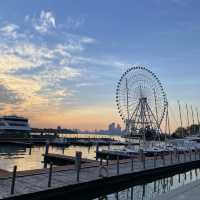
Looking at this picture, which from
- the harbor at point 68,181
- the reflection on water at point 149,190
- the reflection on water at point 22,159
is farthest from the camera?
the reflection on water at point 22,159

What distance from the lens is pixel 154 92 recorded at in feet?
225

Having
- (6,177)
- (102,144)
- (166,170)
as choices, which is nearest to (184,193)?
(6,177)

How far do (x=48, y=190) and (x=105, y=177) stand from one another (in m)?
6.49

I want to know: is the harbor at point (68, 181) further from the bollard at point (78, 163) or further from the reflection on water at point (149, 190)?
the reflection on water at point (149, 190)

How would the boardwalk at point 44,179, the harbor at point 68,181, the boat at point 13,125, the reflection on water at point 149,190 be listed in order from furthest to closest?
the boat at point 13,125
the reflection on water at point 149,190
the boardwalk at point 44,179
the harbor at point 68,181

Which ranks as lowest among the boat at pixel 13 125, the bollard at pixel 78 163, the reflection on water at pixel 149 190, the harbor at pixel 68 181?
the reflection on water at pixel 149 190

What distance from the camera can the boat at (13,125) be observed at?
391 ft

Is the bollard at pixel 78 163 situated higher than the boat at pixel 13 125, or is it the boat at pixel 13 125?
the boat at pixel 13 125

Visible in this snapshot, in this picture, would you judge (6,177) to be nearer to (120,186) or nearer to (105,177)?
(105,177)

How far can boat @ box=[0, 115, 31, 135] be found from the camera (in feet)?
391

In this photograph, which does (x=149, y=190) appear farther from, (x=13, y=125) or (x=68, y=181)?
(x=13, y=125)

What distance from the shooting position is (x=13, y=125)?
120812mm

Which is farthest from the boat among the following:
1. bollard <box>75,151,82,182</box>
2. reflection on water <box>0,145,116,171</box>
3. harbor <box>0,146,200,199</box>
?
bollard <box>75,151,82,182</box>

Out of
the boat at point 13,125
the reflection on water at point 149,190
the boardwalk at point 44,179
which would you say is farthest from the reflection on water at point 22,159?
the boat at point 13,125
